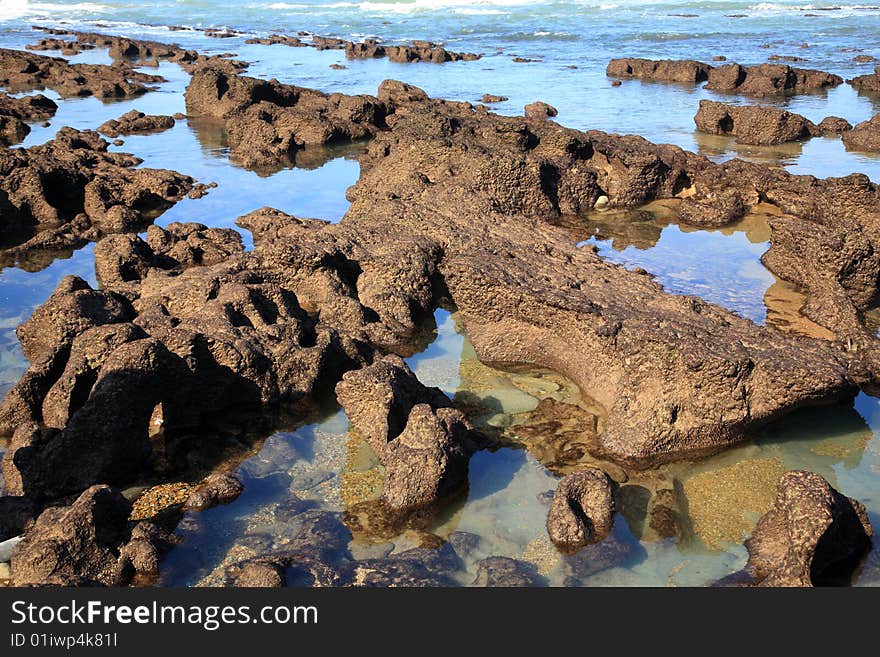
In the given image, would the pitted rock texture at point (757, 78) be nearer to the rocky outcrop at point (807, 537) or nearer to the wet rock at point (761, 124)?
the wet rock at point (761, 124)

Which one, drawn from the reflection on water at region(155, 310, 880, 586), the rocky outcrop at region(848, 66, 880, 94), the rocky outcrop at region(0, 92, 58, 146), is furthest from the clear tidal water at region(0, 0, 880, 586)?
the rocky outcrop at region(0, 92, 58, 146)

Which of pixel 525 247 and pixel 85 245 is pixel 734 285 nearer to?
pixel 525 247

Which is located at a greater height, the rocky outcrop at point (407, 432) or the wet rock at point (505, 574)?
the rocky outcrop at point (407, 432)

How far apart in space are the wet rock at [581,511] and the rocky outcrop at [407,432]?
2.53ft

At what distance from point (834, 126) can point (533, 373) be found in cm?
1197

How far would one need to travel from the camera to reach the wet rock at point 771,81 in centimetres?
2122

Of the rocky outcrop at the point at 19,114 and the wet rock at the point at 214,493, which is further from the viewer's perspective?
the rocky outcrop at the point at 19,114

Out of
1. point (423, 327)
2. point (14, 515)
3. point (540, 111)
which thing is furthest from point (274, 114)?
point (14, 515)

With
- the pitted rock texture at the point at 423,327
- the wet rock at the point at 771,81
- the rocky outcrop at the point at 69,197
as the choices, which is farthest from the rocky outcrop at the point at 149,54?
the pitted rock texture at the point at 423,327

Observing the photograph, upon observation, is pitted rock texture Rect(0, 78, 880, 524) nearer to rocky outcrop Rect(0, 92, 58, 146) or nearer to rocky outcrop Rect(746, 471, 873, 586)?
rocky outcrop Rect(746, 471, 873, 586)

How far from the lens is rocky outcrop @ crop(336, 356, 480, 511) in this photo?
17.8 ft

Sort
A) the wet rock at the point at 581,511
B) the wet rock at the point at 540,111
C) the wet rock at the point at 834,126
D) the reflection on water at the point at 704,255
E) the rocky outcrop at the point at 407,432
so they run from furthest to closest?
1. the wet rock at the point at 540,111
2. the wet rock at the point at 834,126
3. the reflection on water at the point at 704,255
4. the rocky outcrop at the point at 407,432
5. the wet rock at the point at 581,511

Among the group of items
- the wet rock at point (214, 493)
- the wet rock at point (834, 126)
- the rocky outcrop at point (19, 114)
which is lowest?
the wet rock at point (214, 493)

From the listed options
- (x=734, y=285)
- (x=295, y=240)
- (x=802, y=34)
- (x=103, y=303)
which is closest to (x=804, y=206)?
(x=734, y=285)
